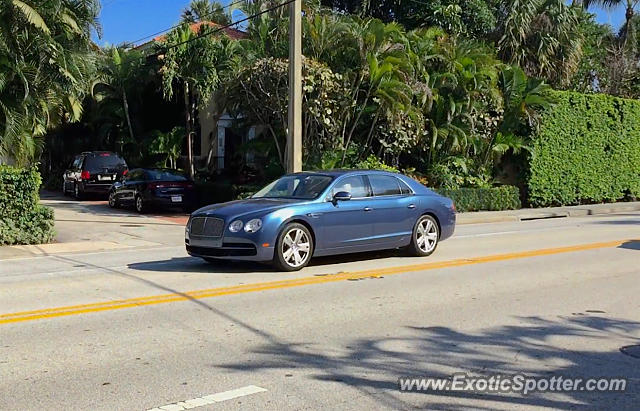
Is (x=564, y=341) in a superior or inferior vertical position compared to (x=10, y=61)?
inferior

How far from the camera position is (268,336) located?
22.1 ft

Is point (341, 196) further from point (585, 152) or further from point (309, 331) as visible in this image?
point (585, 152)

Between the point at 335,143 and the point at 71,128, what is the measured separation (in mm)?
17752

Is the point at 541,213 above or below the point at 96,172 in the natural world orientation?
below

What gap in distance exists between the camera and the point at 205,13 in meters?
37.1

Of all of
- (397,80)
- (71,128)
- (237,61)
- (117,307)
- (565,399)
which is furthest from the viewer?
(71,128)

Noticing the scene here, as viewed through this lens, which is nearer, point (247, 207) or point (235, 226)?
point (235, 226)

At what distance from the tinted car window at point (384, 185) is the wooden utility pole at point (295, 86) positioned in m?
6.33

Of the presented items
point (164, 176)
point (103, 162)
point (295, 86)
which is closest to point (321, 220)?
point (295, 86)

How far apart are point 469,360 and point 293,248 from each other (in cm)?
468

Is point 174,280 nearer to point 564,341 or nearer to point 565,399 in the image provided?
point 564,341

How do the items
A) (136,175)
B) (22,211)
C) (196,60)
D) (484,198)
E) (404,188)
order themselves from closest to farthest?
(404,188) → (22,211) → (136,175) → (484,198) → (196,60)

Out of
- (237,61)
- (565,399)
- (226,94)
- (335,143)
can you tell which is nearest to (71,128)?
(237,61)

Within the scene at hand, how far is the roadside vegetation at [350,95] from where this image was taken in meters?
18.1
